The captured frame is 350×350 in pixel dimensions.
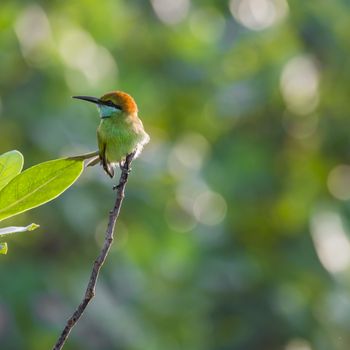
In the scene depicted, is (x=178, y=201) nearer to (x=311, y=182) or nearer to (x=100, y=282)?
(x=100, y=282)

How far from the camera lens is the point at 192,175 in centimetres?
654

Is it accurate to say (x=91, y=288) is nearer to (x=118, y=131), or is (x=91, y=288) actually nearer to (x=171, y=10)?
(x=118, y=131)

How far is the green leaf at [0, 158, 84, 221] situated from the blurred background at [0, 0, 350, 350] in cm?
390

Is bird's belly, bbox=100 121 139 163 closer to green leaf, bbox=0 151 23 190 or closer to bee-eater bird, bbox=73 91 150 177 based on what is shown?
bee-eater bird, bbox=73 91 150 177

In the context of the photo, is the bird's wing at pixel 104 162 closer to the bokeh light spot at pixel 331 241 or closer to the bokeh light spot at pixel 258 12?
the bokeh light spot at pixel 331 241

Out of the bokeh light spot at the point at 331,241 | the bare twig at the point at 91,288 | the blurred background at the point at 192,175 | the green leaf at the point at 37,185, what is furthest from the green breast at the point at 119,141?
the bokeh light spot at the point at 331,241

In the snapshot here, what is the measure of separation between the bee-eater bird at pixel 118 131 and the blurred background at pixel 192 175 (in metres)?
3.20

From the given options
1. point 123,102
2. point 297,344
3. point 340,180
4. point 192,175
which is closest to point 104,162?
point 123,102

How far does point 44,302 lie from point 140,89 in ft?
6.13

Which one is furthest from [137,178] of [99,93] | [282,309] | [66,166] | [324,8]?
[66,166]

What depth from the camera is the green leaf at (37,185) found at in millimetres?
1461

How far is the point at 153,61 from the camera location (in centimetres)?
778

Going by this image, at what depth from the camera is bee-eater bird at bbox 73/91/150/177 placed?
6.86 feet

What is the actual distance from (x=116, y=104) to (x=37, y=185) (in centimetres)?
78
